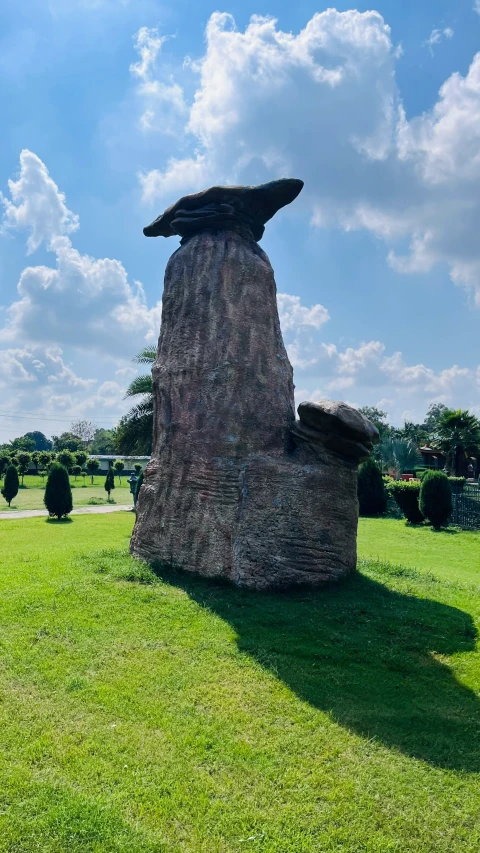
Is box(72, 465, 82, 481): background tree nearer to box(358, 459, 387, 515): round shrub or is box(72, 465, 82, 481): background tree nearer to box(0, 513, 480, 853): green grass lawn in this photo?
box(358, 459, 387, 515): round shrub

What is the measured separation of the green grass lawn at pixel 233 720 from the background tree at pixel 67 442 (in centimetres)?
6449

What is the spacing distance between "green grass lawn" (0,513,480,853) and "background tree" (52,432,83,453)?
212ft

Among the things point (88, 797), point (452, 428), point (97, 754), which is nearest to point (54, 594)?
point (97, 754)

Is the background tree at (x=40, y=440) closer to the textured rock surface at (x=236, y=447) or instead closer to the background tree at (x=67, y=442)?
the background tree at (x=67, y=442)

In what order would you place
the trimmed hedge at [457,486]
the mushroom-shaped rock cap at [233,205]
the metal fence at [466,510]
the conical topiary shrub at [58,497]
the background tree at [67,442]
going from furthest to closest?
the background tree at [67,442]
the trimmed hedge at [457,486]
the conical topiary shrub at [58,497]
the metal fence at [466,510]
the mushroom-shaped rock cap at [233,205]

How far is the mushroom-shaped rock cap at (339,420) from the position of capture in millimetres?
7340

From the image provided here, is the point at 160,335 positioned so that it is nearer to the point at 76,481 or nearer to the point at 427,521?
the point at 427,521

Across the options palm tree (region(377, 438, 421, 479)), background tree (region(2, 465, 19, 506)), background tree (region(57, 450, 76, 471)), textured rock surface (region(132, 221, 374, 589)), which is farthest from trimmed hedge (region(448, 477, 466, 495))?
background tree (region(57, 450, 76, 471))

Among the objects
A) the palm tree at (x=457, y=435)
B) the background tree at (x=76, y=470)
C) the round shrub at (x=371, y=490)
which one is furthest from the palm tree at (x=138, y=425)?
the background tree at (x=76, y=470)

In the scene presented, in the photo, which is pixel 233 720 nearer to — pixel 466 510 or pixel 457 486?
pixel 466 510

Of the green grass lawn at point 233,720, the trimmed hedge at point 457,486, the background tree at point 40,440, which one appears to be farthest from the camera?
the background tree at point 40,440

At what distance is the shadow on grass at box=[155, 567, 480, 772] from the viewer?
4.16m

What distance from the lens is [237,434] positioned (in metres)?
7.83

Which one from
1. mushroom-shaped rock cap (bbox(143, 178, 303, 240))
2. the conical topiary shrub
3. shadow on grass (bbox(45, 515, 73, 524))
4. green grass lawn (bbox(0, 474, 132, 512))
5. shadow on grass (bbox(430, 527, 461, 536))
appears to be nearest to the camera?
mushroom-shaped rock cap (bbox(143, 178, 303, 240))
